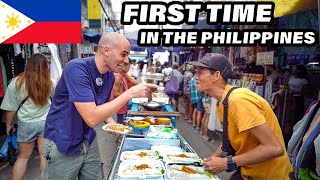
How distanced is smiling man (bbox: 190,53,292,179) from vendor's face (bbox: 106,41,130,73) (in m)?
0.67

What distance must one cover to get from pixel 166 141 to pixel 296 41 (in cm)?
355

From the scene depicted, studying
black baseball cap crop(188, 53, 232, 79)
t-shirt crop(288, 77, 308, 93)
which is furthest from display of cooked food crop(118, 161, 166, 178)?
t-shirt crop(288, 77, 308, 93)

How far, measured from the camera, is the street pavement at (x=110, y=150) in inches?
208

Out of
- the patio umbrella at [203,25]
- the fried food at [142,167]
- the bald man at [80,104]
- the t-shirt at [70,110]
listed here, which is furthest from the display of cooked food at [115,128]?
the patio umbrella at [203,25]

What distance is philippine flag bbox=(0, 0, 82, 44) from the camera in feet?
16.2

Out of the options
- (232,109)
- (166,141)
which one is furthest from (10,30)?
(232,109)

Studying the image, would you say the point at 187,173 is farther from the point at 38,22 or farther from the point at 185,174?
the point at 38,22

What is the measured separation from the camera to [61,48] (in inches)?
286

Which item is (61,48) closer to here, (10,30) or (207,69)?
(10,30)

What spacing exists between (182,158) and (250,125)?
105cm

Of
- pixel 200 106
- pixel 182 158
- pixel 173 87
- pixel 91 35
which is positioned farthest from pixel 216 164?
pixel 91 35

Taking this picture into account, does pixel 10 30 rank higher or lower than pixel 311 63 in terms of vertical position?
higher

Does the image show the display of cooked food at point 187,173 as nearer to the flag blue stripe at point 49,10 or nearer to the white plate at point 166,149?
the white plate at point 166,149

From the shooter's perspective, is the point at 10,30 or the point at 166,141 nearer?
the point at 166,141
